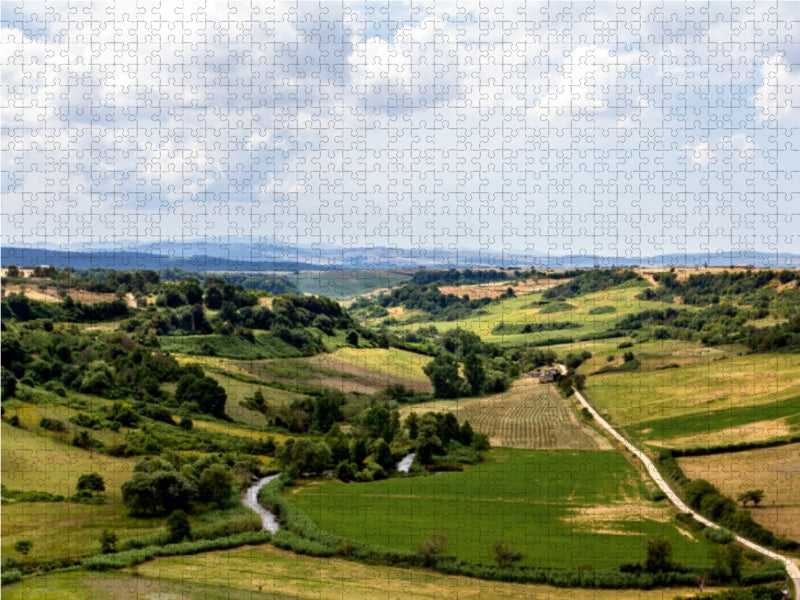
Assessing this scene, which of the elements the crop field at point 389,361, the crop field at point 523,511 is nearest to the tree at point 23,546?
the crop field at point 523,511

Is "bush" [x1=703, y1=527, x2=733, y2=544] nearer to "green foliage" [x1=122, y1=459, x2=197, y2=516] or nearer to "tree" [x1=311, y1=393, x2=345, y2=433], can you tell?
"green foliage" [x1=122, y1=459, x2=197, y2=516]

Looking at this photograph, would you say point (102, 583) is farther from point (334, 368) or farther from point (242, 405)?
point (334, 368)

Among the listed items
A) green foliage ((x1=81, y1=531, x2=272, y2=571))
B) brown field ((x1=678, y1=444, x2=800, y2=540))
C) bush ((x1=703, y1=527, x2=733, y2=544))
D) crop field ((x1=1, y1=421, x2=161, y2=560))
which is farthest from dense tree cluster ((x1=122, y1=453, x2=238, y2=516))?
brown field ((x1=678, y1=444, x2=800, y2=540))

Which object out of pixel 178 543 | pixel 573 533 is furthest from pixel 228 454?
pixel 573 533

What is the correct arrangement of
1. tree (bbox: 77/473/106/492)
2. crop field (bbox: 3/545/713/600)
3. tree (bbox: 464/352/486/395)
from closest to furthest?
crop field (bbox: 3/545/713/600), tree (bbox: 77/473/106/492), tree (bbox: 464/352/486/395)

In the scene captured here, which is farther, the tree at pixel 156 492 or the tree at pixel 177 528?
the tree at pixel 156 492

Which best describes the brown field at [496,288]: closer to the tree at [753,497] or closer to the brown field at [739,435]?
the brown field at [739,435]
